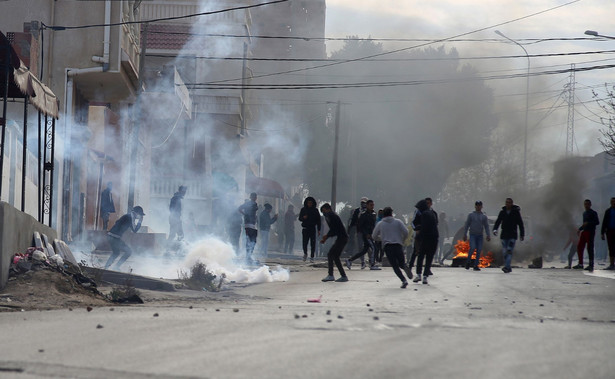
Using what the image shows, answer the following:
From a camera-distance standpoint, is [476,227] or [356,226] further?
[356,226]

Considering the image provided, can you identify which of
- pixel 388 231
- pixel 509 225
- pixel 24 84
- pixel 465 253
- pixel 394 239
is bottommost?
pixel 465 253

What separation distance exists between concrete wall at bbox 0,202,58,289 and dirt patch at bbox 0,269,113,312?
0.74 feet

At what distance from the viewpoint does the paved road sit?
19.0 feet

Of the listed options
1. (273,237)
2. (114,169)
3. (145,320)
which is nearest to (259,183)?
(273,237)

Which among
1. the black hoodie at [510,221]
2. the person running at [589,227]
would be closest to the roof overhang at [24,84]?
the black hoodie at [510,221]

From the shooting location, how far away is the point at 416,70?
183 feet

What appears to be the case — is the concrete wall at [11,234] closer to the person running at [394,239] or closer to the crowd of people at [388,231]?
the crowd of people at [388,231]

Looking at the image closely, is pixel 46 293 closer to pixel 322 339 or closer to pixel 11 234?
pixel 11 234

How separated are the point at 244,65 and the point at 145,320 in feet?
117

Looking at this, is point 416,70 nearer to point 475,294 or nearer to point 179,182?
point 179,182

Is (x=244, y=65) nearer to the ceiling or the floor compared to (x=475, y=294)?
nearer to the ceiling

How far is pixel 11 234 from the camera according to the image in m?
11.7

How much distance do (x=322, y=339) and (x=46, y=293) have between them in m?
5.27

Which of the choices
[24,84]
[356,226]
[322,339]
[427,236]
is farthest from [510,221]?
[322,339]
